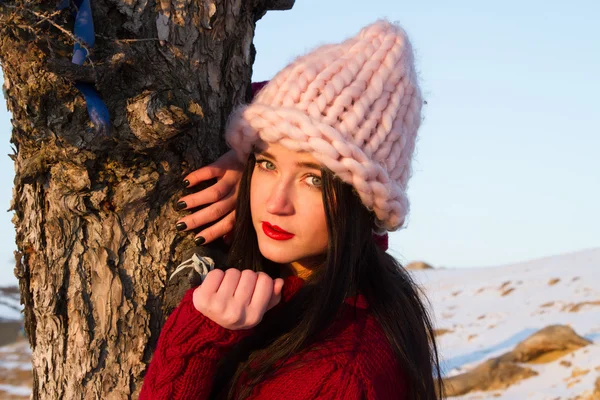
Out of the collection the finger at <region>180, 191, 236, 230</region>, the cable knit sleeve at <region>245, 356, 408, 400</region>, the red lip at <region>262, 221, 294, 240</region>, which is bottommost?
the cable knit sleeve at <region>245, 356, 408, 400</region>

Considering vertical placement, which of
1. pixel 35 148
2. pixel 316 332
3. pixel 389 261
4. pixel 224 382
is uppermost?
pixel 35 148

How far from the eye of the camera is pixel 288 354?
7.27ft

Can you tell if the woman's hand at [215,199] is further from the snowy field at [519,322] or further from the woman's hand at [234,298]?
the snowy field at [519,322]

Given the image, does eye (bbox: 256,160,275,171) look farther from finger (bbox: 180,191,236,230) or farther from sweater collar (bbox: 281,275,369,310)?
sweater collar (bbox: 281,275,369,310)

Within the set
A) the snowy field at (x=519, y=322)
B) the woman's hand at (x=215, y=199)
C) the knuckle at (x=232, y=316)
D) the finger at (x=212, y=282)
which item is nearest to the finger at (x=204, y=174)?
the woman's hand at (x=215, y=199)

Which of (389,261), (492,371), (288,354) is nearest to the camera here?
(288,354)

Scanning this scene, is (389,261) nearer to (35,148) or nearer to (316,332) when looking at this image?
(316,332)

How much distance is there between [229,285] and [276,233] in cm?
35

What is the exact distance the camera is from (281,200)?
2.30 m

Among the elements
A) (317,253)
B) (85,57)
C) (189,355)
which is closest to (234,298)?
(189,355)

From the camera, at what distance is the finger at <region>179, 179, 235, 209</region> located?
7.95ft

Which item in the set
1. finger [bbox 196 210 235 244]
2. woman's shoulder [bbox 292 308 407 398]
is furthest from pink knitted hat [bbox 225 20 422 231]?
woman's shoulder [bbox 292 308 407 398]

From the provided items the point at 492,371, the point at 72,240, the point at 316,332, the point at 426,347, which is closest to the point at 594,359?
the point at 492,371

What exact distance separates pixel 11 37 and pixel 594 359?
19.4 ft
